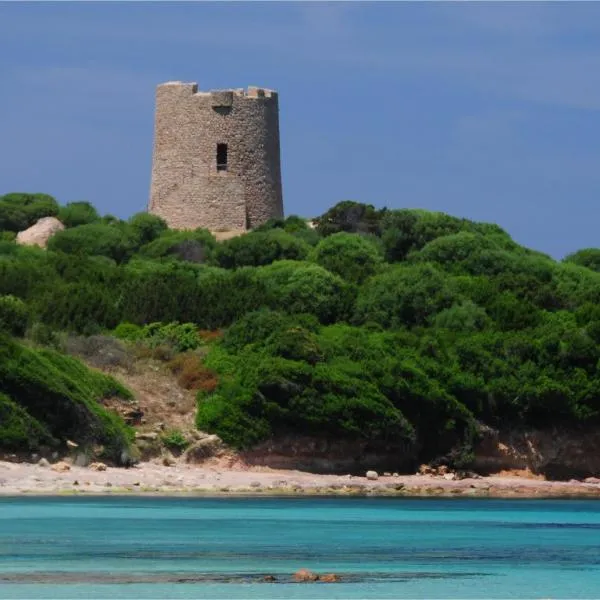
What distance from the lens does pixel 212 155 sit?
67.4 m

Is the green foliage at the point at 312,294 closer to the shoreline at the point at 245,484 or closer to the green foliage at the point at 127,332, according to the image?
the green foliage at the point at 127,332

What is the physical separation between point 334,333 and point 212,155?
22264 millimetres

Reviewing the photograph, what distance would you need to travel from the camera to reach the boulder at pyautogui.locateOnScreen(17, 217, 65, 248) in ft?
229

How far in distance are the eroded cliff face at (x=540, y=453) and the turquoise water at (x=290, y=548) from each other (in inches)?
237

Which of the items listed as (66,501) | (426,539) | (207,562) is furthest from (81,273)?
(207,562)

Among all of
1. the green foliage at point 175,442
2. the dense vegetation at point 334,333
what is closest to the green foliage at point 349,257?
the dense vegetation at point 334,333

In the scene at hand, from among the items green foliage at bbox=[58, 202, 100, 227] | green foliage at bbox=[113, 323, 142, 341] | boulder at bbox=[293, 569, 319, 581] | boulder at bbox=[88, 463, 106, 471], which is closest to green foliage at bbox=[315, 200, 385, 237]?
green foliage at bbox=[58, 202, 100, 227]

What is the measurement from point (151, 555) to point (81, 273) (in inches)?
1145

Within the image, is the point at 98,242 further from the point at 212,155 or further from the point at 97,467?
the point at 97,467

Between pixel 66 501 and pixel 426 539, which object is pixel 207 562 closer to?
pixel 426 539

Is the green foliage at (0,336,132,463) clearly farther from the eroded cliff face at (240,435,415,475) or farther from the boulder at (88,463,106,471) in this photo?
the eroded cliff face at (240,435,415,475)

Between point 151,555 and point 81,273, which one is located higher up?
point 81,273

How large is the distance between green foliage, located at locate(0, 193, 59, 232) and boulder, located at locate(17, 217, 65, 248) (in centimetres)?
53

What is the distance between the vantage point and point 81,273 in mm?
54094
